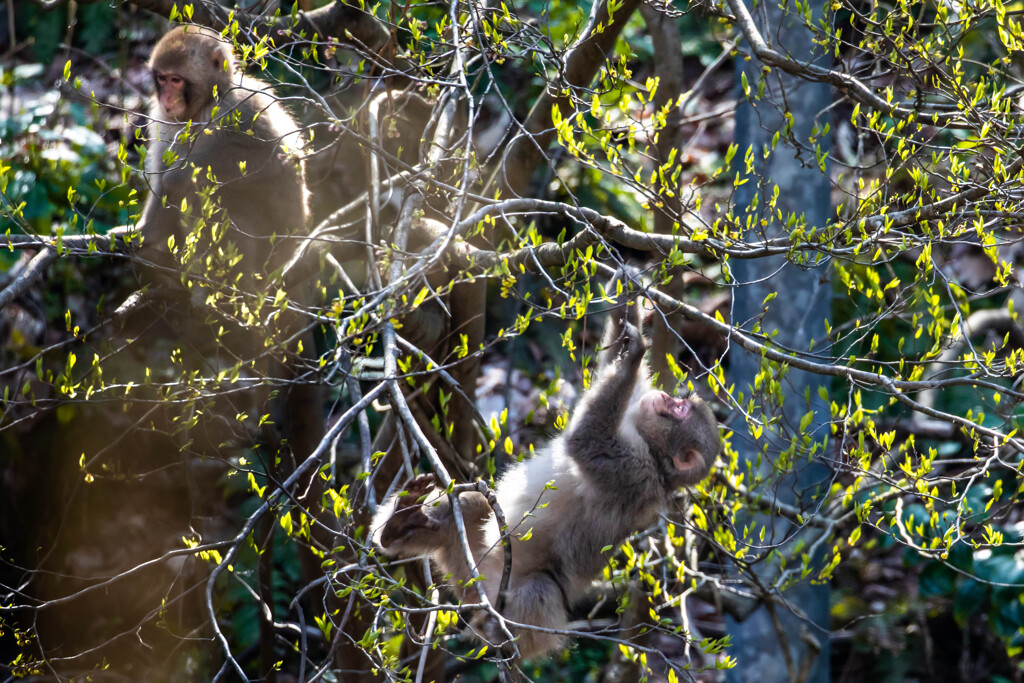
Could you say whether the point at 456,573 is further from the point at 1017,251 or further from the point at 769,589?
the point at 1017,251

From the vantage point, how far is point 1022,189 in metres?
2.83

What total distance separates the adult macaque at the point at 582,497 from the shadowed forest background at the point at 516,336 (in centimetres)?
18

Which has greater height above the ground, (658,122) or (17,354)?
(658,122)

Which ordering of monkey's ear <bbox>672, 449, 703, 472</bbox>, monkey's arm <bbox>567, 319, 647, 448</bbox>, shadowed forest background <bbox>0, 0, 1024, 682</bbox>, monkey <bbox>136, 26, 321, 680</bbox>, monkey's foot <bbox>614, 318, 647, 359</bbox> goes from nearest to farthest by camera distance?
shadowed forest background <bbox>0, 0, 1024, 682</bbox> < monkey's foot <bbox>614, 318, 647, 359</bbox> < monkey's arm <bbox>567, 319, 647, 448</bbox> < monkey's ear <bbox>672, 449, 703, 472</bbox> < monkey <bbox>136, 26, 321, 680</bbox>

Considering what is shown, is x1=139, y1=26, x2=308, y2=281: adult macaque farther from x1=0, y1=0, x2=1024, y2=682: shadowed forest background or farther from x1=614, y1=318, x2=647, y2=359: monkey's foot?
x1=614, y1=318, x2=647, y2=359: monkey's foot

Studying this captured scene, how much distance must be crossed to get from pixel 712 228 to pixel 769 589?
7.02 feet

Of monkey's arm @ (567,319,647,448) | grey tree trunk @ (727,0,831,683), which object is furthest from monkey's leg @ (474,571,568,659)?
grey tree trunk @ (727,0,831,683)

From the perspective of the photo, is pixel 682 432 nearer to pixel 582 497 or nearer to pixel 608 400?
pixel 608 400

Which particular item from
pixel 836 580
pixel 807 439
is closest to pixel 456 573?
pixel 807 439

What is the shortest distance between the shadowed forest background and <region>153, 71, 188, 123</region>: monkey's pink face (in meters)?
0.32

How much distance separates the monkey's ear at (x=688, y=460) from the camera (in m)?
3.91

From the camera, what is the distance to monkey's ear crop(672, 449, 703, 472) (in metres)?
3.91

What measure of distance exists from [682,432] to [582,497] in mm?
555

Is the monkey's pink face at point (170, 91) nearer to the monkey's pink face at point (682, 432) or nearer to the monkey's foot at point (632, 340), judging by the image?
the monkey's foot at point (632, 340)
